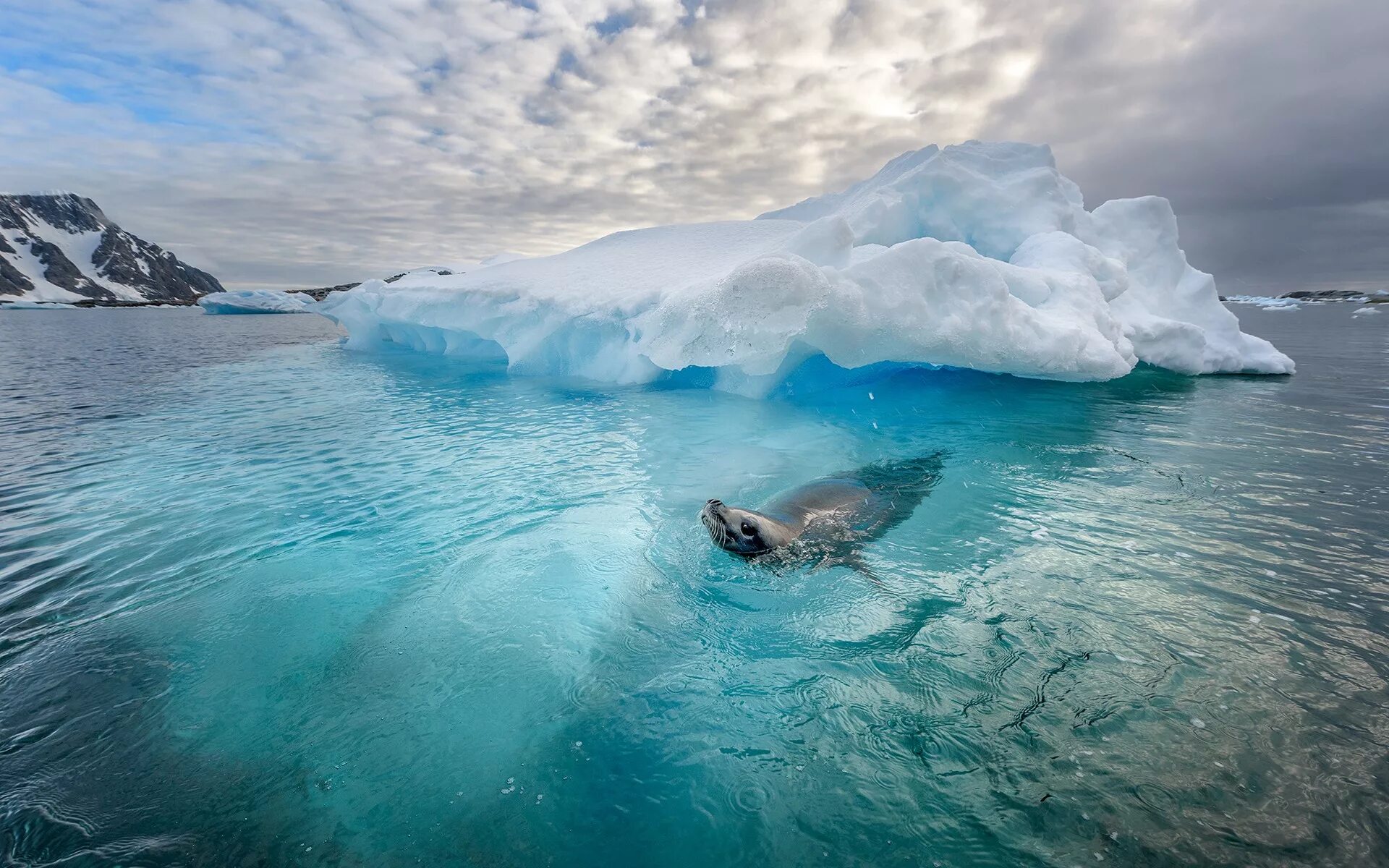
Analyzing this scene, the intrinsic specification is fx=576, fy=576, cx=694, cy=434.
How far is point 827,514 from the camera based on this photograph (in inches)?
203

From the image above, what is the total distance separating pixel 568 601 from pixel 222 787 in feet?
6.29

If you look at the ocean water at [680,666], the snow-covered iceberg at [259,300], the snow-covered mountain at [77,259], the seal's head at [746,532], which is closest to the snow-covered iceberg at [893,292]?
the ocean water at [680,666]

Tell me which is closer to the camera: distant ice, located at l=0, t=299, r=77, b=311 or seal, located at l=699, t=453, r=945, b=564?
seal, located at l=699, t=453, r=945, b=564

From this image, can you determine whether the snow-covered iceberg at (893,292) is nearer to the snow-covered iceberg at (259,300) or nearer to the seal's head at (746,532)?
the seal's head at (746,532)

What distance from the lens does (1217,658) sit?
3123 millimetres

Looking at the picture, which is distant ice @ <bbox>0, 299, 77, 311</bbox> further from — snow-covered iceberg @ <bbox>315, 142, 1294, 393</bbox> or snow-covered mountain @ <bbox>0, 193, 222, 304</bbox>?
snow-covered iceberg @ <bbox>315, 142, 1294, 393</bbox>

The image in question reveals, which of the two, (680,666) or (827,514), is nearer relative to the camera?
(680,666)

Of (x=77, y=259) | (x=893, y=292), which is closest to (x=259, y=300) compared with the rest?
(x=893, y=292)

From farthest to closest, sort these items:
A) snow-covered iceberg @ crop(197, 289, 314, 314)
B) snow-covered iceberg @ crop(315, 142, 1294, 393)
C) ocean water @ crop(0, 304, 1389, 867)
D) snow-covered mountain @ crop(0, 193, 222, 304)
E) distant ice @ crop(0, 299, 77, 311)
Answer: snow-covered mountain @ crop(0, 193, 222, 304)
distant ice @ crop(0, 299, 77, 311)
snow-covered iceberg @ crop(197, 289, 314, 314)
snow-covered iceberg @ crop(315, 142, 1294, 393)
ocean water @ crop(0, 304, 1389, 867)

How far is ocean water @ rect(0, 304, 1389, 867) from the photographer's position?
7.41 ft

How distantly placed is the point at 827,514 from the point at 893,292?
488 centimetres

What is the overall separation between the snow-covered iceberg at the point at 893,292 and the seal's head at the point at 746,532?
13.4ft

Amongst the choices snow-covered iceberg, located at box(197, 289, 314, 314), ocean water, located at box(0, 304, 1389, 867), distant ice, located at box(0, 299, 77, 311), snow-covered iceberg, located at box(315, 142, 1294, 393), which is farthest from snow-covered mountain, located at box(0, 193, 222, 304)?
ocean water, located at box(0, 304, 1389, 867)

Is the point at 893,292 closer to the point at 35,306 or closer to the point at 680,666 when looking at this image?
the point at 680,666
